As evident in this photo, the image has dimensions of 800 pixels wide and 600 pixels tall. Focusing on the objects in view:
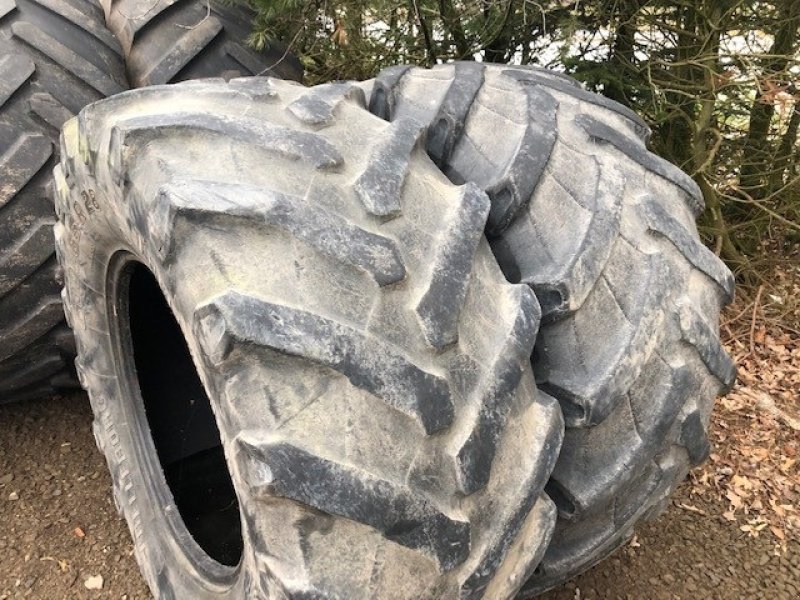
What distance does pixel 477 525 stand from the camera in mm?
917

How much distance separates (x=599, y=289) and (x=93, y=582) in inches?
52.0

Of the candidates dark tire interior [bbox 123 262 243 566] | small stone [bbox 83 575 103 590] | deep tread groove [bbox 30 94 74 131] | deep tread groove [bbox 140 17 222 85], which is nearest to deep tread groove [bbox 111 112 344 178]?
dark tire interior [bbox 123 262 243 566]

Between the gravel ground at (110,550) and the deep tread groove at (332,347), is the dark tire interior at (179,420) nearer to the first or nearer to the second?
the gravel ground at (110,550)

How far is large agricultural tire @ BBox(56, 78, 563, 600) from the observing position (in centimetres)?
84

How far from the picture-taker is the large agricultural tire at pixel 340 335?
2.76 ft

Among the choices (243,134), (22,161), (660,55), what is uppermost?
(243,134)

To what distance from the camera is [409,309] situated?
89 cm

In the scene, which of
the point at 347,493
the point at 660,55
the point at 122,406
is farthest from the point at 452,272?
the point at 660,55

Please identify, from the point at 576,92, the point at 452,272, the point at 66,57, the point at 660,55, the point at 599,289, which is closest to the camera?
the point at 452,272

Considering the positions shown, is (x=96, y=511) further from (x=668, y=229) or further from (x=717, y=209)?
(x=717, y=209)

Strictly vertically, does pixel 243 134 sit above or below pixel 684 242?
above

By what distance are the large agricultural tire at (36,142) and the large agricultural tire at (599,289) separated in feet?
2.96

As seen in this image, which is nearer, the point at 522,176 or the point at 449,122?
the point at 522,176

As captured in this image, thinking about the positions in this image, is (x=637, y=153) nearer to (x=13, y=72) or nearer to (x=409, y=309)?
(x=409, y=309)
